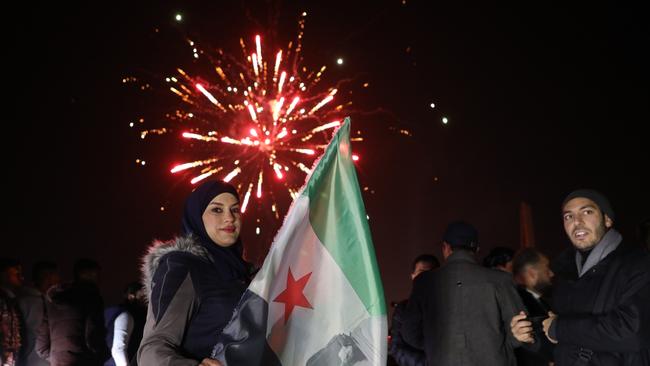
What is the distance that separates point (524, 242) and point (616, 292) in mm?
13588

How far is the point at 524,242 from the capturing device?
17453 millimetres

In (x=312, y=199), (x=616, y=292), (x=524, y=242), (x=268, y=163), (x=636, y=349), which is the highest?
(x=268, y=163)

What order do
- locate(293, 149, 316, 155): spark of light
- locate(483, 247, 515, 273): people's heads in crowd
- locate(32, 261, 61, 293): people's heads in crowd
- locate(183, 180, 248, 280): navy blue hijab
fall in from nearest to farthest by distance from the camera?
locate(183, 180, 248, 280): navy blue hijab
locate(483, 247, 515, 273): people's heads in crowd
locate(32, 261, 61, 293): people's heads in crowd
locate(293, 149, 316, 155): spark of light

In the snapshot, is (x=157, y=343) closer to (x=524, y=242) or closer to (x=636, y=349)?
(x=636, y=349)

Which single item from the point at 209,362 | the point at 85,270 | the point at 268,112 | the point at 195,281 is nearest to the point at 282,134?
the point at 268,112

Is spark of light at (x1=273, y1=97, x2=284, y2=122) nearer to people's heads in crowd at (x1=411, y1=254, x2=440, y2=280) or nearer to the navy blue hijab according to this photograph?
people's heads in crowd at (x1=411, y1=254, x2=440, y2=280)

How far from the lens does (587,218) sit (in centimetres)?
451

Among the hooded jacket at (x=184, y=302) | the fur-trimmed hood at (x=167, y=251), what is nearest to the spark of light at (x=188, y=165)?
the fur-trimmed hood at (x=167, y=251)

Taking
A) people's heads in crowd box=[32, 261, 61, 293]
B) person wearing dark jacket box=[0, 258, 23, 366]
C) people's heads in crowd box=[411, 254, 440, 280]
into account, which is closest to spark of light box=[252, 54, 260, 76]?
people's heads in crowd box=[32, 261, 61, 293]

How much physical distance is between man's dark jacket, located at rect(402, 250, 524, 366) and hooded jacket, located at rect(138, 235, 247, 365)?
2.51 m

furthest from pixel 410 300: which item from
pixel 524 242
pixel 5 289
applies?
pixel 524 242

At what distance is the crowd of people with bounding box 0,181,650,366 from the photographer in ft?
11.2

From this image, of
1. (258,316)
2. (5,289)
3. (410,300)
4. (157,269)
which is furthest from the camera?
→ (5,289)

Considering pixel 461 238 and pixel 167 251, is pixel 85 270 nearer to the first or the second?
pixel 461 238
